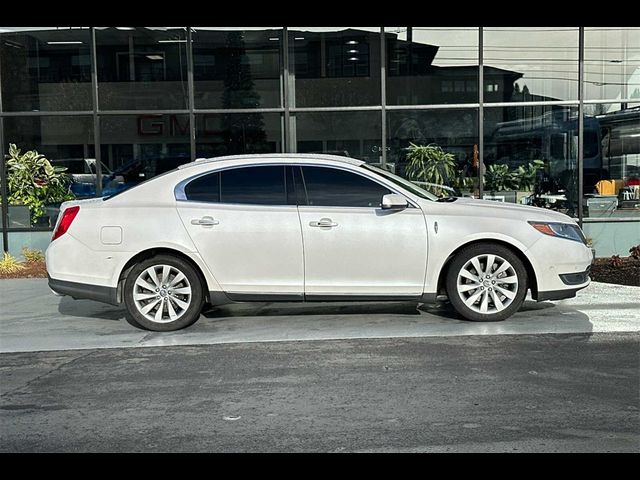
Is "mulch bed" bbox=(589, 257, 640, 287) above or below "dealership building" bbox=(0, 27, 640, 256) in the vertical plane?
below

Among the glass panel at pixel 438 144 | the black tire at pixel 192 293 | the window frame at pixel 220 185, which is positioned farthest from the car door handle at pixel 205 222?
the glass panel at pixel 438 144

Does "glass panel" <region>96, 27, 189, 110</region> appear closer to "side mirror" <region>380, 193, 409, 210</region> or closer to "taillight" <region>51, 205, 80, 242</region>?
"taillight" <region>51, 205, 80, 242</region>

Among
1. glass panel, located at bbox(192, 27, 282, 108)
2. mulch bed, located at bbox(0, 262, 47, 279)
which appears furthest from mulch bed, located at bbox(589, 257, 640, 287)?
mulch bed, located at bbox(0, 262, 47, 279)

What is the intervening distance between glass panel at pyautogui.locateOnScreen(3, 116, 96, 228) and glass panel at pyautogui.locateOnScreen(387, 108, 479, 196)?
17.3 ft

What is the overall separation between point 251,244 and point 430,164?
6631mm

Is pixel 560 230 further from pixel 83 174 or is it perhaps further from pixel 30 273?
pixel 83 174

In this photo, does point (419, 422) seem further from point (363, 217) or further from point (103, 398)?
point (363, 217)

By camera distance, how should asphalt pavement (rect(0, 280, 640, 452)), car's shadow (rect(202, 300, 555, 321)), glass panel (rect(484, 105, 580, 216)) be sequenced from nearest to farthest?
asphalt pavement (rect(0, 280, 640, 452)) → car's shadow (rect(202, 300, 555, 321)) → glass panel (rect(484, 105, 580, 216))

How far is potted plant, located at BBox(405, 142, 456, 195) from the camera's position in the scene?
13.7m

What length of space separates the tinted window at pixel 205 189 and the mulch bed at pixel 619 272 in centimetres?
563

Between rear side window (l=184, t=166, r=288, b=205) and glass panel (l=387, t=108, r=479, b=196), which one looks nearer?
rear side window (l=184, t=166, r=288, b=205)

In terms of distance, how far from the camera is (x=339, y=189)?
7.92m

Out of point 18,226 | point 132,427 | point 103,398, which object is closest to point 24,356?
point 103,398

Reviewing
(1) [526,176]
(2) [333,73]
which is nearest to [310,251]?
(2) [333,73]
